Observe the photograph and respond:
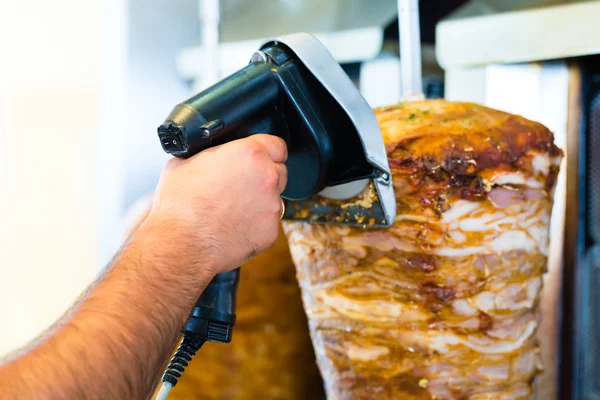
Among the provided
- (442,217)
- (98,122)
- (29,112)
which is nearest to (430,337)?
(442,217)

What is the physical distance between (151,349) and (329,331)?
1.15 ft

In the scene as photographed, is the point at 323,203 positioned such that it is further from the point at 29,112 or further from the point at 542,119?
the point at 29,112

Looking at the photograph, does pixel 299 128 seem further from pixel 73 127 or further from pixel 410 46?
pixel 73 127

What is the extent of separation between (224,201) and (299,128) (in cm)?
15

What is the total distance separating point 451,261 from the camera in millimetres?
707

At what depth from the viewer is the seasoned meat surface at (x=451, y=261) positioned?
0.70 metres

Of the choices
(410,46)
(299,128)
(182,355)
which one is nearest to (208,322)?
(182,355)

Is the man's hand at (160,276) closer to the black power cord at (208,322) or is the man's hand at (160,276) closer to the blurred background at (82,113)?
the black power cord at (208,322)

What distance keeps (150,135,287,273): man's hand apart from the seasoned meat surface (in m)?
0.19

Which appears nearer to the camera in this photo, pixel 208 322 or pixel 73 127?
pixel 208 322

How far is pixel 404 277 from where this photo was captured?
733mm

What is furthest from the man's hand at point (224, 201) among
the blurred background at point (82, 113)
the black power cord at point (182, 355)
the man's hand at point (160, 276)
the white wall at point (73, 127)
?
the white wall at point (73, 127)

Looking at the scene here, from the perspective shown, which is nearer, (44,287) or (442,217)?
(442,217)

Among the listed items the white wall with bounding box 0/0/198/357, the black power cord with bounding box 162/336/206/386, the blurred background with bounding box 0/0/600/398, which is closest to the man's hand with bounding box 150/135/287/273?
the black power cord with bounding box 162/336/206/386
